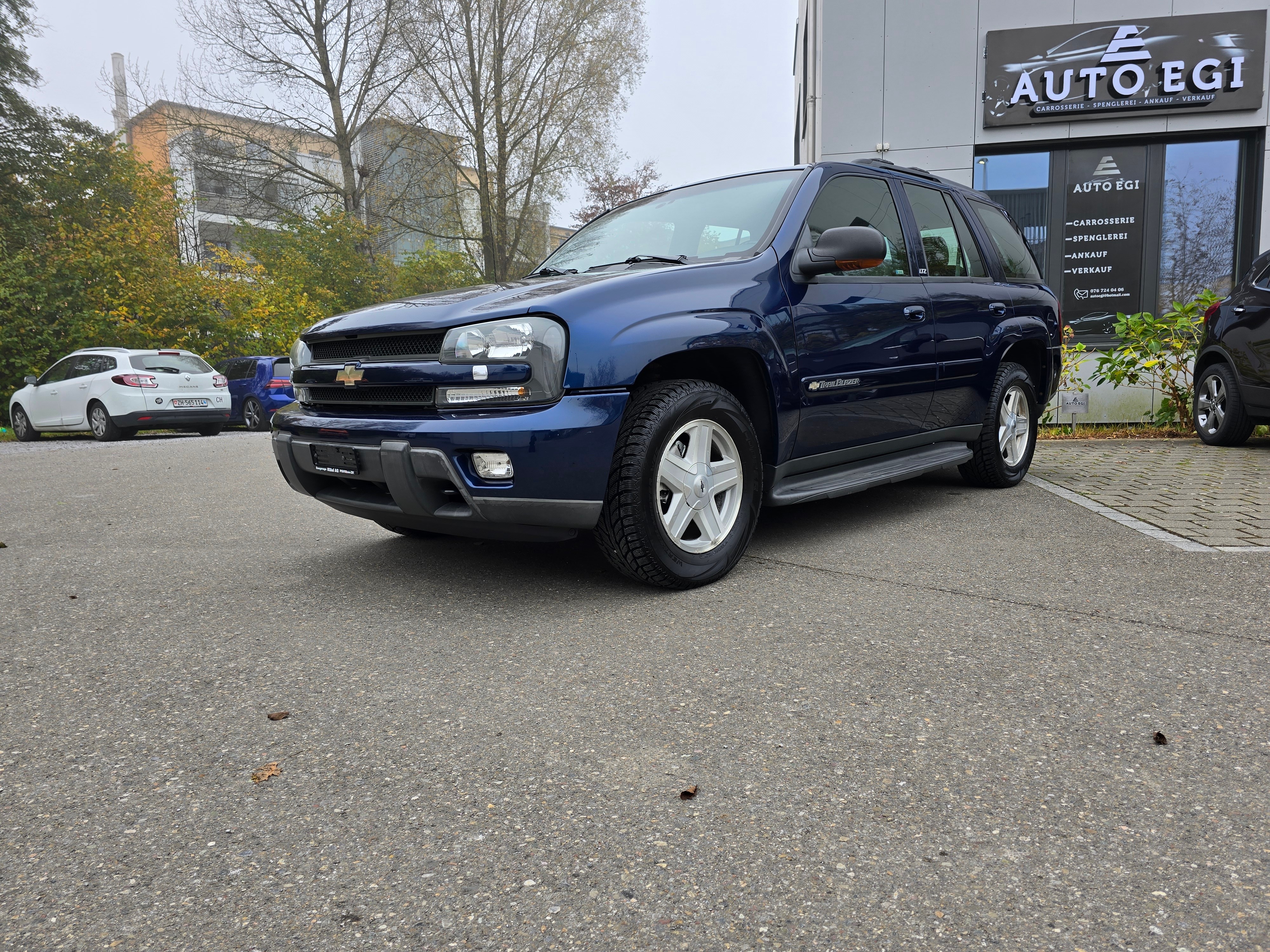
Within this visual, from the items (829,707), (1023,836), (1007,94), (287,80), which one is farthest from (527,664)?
(287,80)

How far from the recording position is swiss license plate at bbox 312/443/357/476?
141 inches

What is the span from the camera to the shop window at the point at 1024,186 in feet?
38.6

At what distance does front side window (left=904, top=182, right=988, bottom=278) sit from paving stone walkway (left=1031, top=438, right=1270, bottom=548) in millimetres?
1574

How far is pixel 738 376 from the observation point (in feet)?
13.2

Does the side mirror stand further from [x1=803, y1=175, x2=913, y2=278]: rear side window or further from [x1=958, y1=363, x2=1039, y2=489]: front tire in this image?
[x1=958, y1=363, x2=1039, y2=489]: front tire

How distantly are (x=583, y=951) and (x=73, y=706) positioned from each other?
6.04 feet

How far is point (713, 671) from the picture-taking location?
9.21 ft

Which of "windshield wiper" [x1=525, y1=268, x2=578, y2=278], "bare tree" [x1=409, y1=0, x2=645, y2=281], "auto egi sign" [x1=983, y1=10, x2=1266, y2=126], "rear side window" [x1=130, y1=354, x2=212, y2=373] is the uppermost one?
"bare tree" [x1=409, y1=0, x2=645, y2=281]

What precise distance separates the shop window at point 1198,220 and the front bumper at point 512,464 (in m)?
10.8

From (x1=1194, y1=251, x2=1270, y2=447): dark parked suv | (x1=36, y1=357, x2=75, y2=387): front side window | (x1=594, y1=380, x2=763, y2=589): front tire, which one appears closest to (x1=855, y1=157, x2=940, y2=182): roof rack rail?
(x1=594, y1=380, x2=763, y2=589): front tire

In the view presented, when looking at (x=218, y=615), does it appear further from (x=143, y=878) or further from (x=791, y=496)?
(x=791, y=496)

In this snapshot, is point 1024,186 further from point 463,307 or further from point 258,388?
point 258,388

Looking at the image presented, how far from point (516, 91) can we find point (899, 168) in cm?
2260

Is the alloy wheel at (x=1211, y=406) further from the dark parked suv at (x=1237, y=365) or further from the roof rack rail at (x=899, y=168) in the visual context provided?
the roof rack rail at (x=899, y=168)
